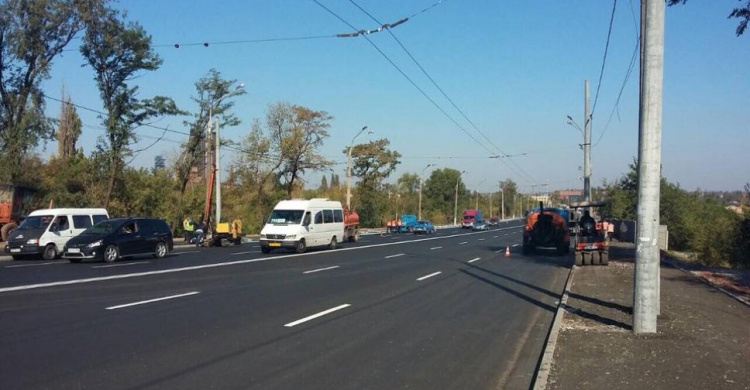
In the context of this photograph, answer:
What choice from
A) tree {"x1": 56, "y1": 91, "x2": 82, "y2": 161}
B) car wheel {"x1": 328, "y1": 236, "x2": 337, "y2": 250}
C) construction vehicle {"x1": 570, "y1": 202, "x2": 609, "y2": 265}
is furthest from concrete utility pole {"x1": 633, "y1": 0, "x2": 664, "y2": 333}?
tree {"x1": 56, "y1": 91, "x2": 82, "y2": 161}

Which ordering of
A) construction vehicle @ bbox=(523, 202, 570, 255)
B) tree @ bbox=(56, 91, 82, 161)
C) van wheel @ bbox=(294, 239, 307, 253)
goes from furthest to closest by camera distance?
tree @ bbox=(56, 91, 82, 161) < construction vehicle @ bbox=(523, 202, 570, 255) < van wheel @ bbox=(294, 239, 307, 253)

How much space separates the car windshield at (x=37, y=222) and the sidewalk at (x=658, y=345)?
19349 mm

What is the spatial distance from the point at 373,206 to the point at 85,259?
56.0m

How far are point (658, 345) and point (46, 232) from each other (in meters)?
22.1

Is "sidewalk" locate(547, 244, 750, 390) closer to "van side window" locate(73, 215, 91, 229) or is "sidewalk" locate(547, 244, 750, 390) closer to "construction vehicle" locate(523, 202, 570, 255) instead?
"construction vehicle" locate(523, 202, 570, 255)

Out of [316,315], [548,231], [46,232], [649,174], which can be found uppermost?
[649,174]

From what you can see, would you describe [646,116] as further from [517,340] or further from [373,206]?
[373,206]

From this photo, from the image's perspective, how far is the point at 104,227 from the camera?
78.0 ft

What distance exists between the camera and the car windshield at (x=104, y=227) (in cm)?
2353

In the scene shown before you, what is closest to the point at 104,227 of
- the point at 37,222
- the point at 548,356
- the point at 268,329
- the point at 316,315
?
the point at 37,222

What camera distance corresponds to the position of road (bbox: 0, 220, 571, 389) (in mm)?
7422

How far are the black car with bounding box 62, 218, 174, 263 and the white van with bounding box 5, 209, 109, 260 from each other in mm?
1080

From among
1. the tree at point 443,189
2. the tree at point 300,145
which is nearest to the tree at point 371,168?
the tree at point 300,145

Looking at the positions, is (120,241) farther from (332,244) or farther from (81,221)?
(332,244)
